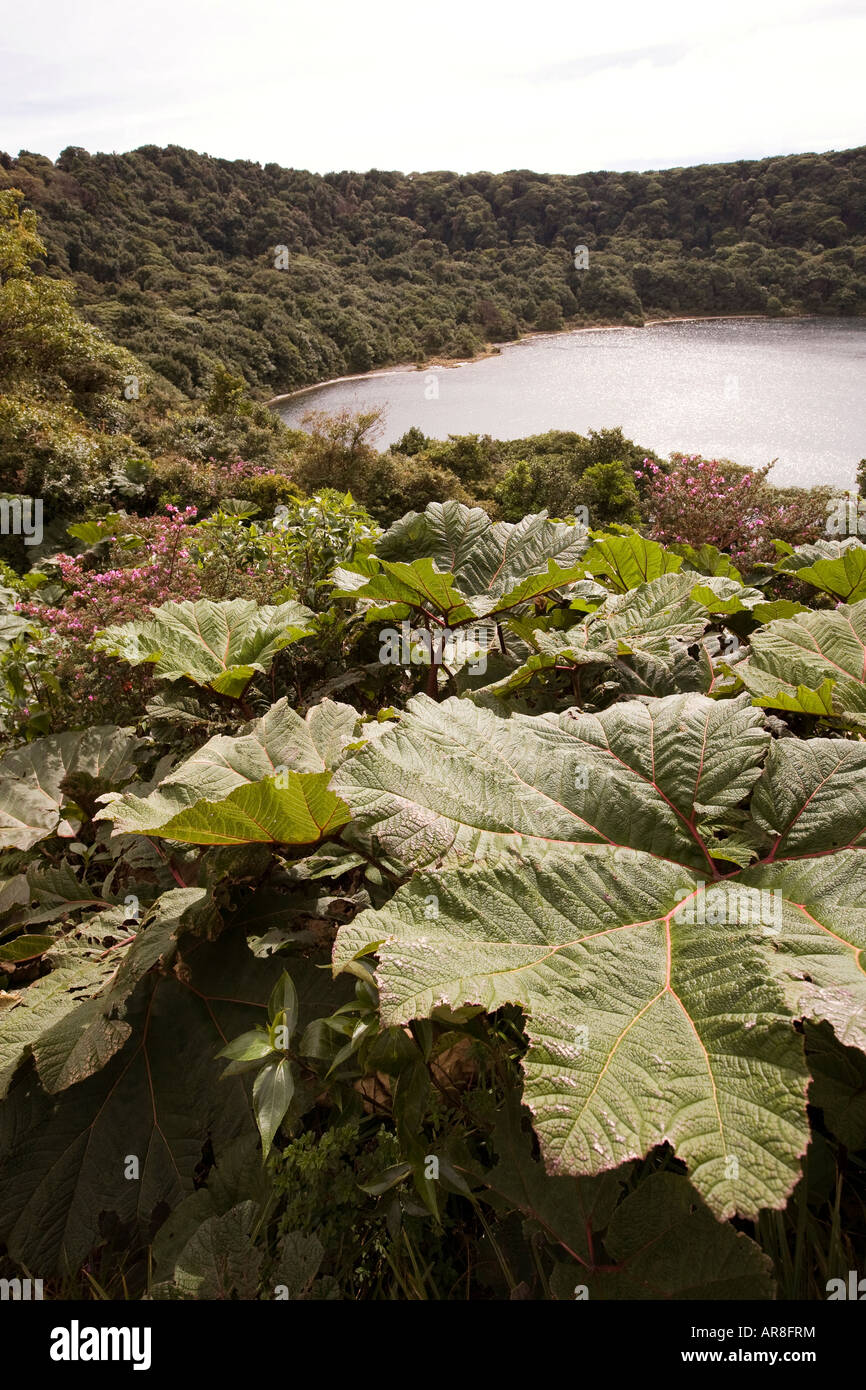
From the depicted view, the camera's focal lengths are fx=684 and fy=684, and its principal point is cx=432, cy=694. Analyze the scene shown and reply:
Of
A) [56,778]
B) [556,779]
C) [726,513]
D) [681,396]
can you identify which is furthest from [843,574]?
[681,396]

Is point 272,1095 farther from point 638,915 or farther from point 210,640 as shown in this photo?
point 210,640

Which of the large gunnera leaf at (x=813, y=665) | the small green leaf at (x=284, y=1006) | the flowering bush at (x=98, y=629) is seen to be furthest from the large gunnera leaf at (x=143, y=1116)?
the flowering bush at (x=98, y=629)

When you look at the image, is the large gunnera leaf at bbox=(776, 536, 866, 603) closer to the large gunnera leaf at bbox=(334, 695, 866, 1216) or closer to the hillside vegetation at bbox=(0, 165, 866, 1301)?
the hillside vegetation at bbox=(0, 165, 866, 1301)

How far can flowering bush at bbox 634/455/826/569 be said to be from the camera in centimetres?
752

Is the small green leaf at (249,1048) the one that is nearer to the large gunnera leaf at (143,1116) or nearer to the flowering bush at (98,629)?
the large gunnera leaf at (143,1116)

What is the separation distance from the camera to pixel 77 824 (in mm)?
1612

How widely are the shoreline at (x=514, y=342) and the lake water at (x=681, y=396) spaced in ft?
3.27

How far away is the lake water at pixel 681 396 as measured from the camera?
42.5 feet

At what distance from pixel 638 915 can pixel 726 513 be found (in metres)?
8.29

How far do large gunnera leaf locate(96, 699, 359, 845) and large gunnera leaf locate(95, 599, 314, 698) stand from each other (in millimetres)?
397

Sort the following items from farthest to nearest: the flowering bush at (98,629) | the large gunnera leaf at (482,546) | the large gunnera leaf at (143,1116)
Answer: the flowering bush at (98,629), the large gunnera leaf at (482,546), the large gunnera leaf at (143,1116)

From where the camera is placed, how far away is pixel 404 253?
3155 centimetres

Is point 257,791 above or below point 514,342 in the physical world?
below

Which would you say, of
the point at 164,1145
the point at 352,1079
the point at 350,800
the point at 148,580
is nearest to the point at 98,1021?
the point at 164,1145
